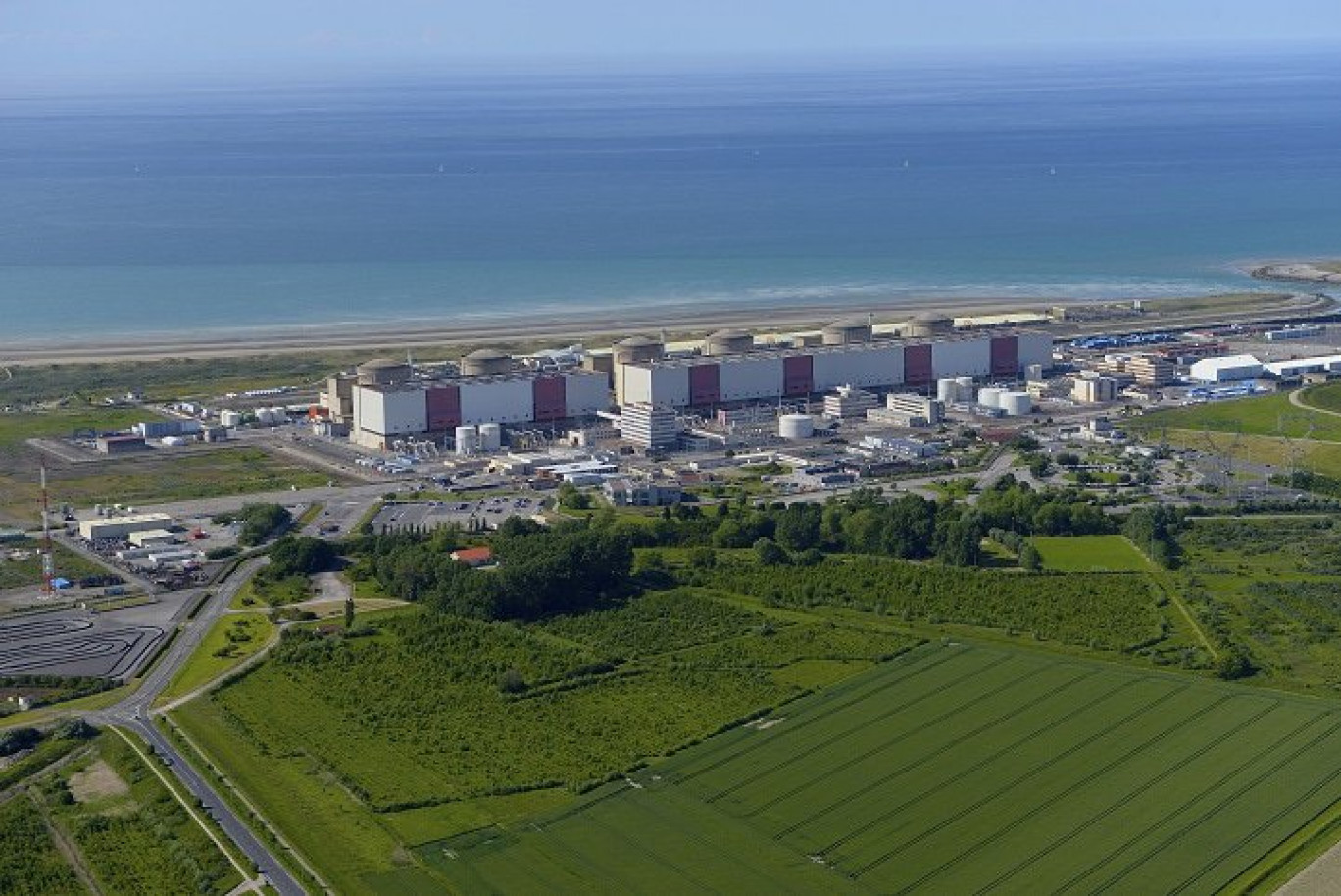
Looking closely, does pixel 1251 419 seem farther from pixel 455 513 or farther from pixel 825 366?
pixel 455 513

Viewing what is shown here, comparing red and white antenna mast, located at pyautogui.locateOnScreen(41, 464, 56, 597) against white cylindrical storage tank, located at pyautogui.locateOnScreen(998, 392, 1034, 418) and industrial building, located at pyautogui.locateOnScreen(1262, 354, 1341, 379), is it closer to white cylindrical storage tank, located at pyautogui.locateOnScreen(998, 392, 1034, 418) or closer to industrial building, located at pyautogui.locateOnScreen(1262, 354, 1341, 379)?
white cylindrical storage tank, located at pyautogui.locateOnScreen(998, 392, 1034, 418)

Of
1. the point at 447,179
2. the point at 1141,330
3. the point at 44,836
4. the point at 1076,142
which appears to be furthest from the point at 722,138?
the point at 44,836

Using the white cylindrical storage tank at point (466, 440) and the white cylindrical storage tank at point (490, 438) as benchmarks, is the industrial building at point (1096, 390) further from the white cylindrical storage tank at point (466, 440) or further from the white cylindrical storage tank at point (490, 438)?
the white cylindrical storage tank at point (466, 440)

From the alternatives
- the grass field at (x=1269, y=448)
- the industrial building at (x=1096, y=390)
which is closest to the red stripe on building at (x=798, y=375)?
the industrial building at (x=1096, y=390)

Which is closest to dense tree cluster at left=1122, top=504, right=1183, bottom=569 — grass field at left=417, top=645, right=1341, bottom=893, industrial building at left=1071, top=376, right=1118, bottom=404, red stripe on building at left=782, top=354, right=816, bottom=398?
grass field at left=417, top=645, right=1341, bottom=893


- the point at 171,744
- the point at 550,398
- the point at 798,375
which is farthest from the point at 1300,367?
the point at 171,744

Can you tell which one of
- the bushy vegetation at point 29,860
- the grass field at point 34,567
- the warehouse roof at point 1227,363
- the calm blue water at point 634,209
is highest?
the calm blue water at point 634,209

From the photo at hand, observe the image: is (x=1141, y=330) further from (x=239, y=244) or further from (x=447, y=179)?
(x=447, y=179)
